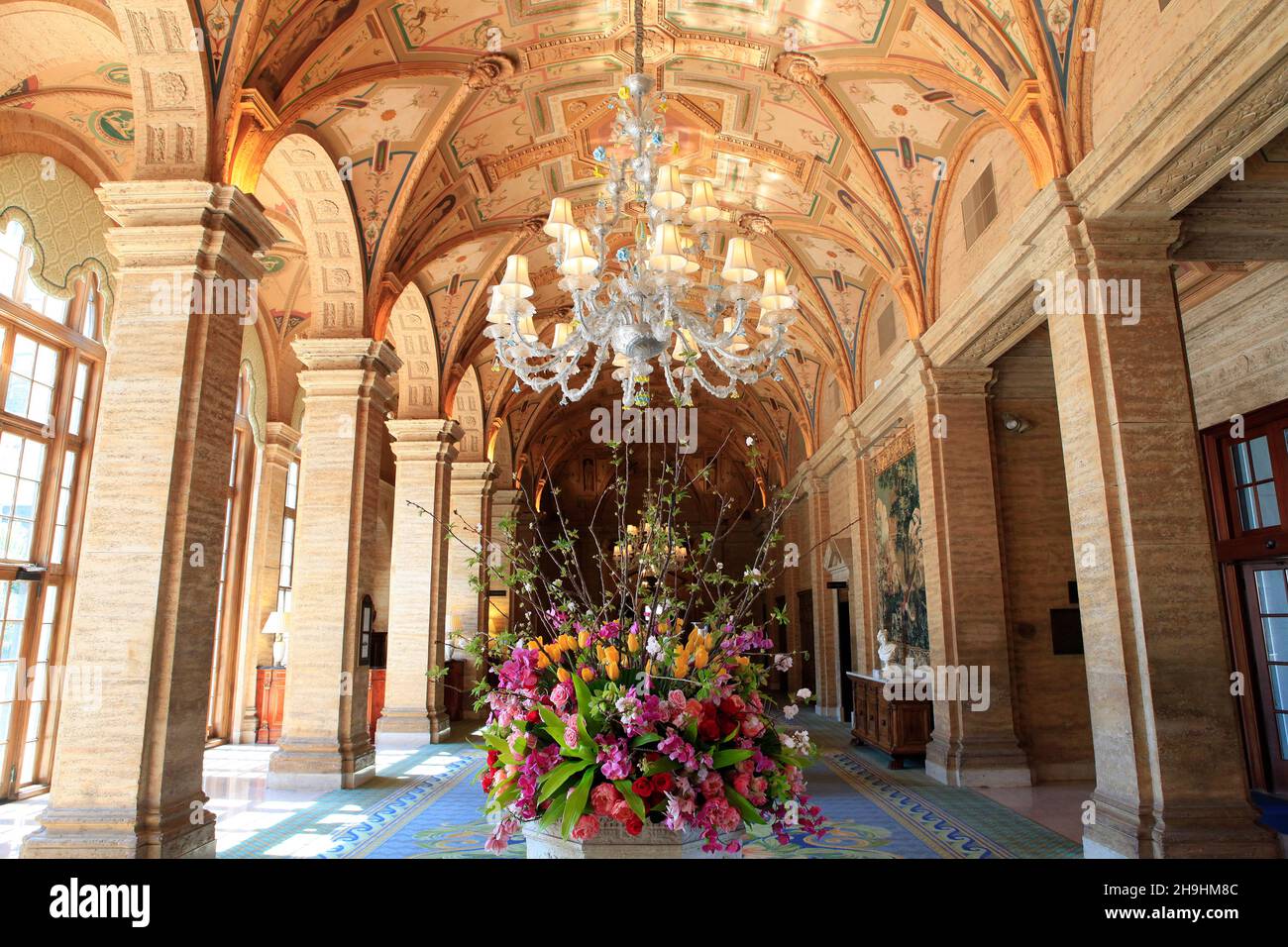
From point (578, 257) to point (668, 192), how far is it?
0.81 meters

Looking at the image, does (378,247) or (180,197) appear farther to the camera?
(378,247)

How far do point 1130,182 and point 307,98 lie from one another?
6.28 m

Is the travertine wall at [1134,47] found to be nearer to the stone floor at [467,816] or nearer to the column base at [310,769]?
the stone floor at [467,816]

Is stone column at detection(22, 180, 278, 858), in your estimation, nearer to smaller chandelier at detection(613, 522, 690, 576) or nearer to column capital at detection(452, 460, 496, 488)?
smaller chandelier at detection(613, 522, 690, 576)

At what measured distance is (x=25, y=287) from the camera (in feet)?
25.3

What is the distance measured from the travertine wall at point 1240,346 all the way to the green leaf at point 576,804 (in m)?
6.81

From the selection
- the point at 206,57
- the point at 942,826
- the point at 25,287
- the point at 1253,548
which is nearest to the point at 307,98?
the point at 206,57

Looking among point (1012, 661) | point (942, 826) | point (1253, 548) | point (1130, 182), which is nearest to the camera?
point (1130, 182)

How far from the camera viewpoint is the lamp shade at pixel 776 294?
5.80m

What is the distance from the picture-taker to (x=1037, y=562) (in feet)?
28.1

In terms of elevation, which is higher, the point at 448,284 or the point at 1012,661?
the point at 448,284

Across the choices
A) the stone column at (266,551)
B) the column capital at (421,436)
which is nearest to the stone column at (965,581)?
the column capital at (421,436)

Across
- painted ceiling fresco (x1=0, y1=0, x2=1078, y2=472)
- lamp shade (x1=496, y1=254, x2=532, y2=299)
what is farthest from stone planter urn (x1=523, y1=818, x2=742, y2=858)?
painted ceiling fresco (x1=0, y1=0, x2=1078, y2=472)
